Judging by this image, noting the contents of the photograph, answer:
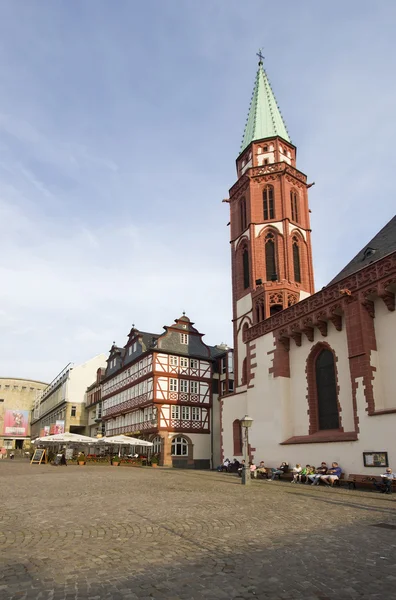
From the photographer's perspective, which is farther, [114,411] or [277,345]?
[114,411]

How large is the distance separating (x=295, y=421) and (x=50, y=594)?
21806 mm

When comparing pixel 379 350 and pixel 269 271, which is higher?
pixel 269 271

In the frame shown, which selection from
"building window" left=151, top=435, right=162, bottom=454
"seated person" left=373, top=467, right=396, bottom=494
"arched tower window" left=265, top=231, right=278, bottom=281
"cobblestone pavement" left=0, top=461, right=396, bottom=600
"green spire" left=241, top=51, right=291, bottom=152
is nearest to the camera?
"cobblestone pavement" left=0, top=461, right=396, bottom=600

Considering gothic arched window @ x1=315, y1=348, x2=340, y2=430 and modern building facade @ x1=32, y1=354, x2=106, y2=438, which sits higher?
modern building facade @ x1=32, y1=354, x2=106, y2=438

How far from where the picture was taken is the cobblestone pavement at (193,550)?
17.7 feet

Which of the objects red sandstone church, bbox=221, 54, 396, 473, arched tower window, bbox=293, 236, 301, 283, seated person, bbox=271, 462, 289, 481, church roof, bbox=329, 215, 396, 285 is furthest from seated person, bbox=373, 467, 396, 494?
arched tower window, bbox=293, 236, 301, 283

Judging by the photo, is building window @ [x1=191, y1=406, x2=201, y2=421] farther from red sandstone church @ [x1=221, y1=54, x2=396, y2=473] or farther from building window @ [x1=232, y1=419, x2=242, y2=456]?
building window @ [x1=232, y1=419, x2=242, y2=456]

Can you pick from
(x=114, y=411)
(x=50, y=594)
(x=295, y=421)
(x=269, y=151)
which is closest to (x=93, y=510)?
(x=50, y=594)

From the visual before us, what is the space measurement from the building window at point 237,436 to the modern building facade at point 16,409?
79921 mm

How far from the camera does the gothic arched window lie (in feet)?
75.8

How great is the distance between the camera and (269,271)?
1363 inches

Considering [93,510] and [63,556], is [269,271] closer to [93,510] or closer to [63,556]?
[93,510]

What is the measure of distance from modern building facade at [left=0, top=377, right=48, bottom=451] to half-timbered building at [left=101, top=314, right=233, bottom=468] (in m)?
61.8

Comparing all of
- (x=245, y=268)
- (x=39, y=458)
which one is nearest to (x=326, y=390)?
(x=245, y=268)
